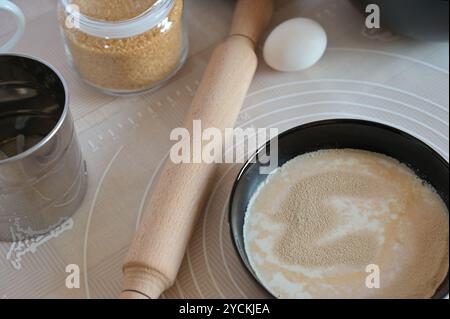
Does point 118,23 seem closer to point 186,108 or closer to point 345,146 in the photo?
point 186,108

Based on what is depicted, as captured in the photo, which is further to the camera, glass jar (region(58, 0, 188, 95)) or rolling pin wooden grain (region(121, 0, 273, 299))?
glass jar (region(58, 0, 188, 95))

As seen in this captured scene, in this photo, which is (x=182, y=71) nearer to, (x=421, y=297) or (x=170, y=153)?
(x=170, y=153)

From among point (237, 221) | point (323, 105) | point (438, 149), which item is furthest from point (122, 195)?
point (438, 149)

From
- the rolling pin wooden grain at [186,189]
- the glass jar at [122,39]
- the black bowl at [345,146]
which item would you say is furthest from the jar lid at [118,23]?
the black bowl at [345,146]

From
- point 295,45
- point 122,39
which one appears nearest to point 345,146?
point 295,45

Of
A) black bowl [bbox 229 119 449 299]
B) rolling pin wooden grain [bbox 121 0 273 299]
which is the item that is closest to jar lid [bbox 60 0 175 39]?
rolling pin wooden grain [bbox 121 0 273 299]

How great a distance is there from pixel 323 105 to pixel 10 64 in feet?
1.43

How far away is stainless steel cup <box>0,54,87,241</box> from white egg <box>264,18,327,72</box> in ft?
1.06

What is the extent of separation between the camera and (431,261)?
72cm

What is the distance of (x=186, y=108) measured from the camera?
0.92 metres

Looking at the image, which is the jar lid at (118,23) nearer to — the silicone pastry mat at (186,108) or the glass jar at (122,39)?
the glass jar at (122,39)

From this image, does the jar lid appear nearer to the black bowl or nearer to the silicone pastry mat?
the silicone pastry mat

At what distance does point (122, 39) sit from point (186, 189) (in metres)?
0.23

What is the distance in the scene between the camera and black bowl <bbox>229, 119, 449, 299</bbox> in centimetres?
74
